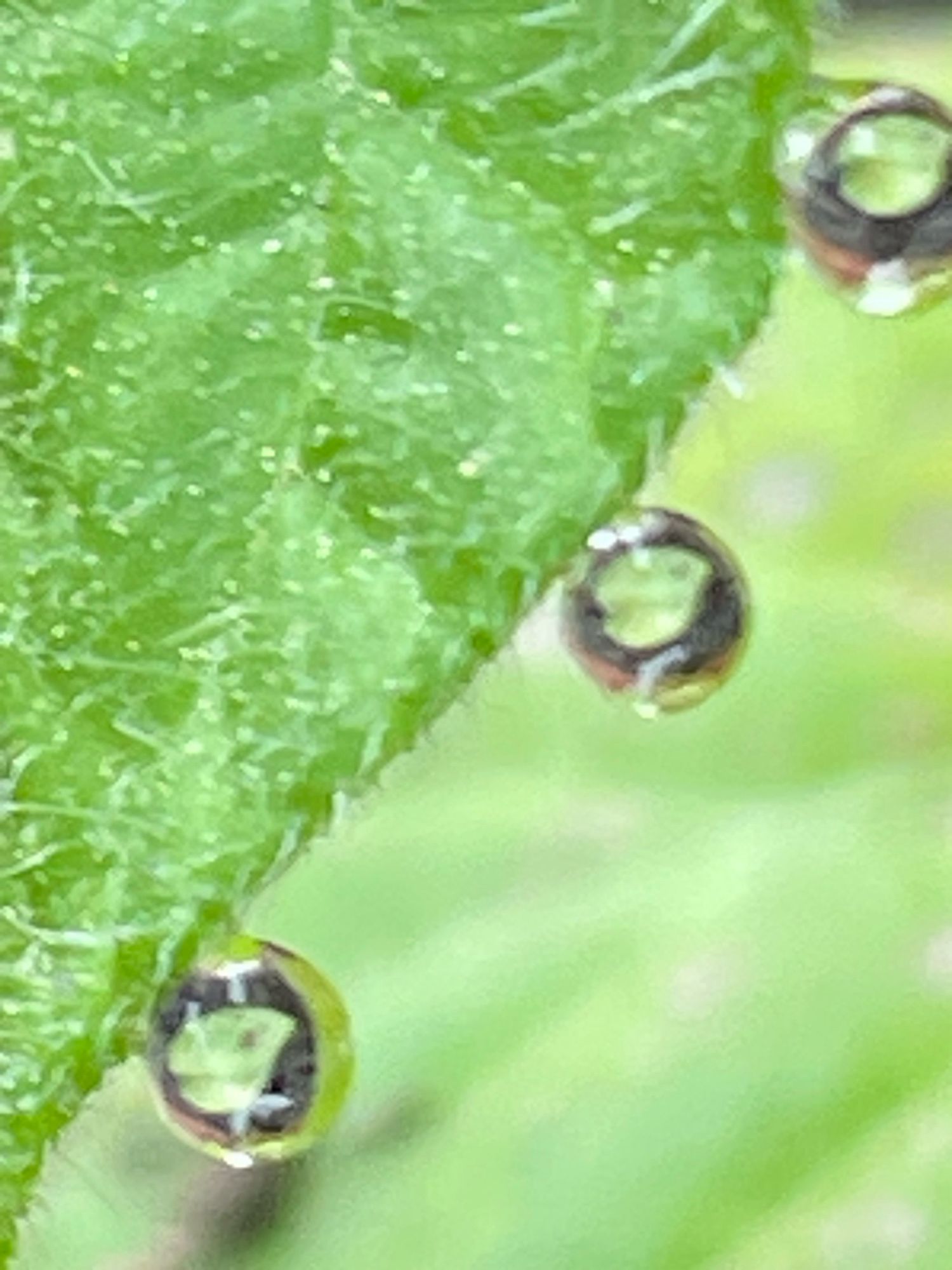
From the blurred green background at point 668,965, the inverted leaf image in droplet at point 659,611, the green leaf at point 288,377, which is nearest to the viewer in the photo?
the green leaf at point 288,377

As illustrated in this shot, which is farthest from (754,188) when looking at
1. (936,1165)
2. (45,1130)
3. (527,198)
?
(936,1165)

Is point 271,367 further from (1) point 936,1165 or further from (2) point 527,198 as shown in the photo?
(1) point 936,1165

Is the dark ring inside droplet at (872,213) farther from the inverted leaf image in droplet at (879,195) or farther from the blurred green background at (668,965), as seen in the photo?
the blurred green background at (668,965)

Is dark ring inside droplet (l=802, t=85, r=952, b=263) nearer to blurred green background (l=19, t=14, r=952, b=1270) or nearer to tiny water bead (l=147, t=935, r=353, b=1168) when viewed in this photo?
tiny water bead (l=147, t=935, r=353, b=1168)

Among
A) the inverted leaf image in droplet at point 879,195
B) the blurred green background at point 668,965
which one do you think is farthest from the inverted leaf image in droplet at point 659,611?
the blurred green background at point 668,965

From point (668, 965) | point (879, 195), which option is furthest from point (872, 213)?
point (668, 965)
